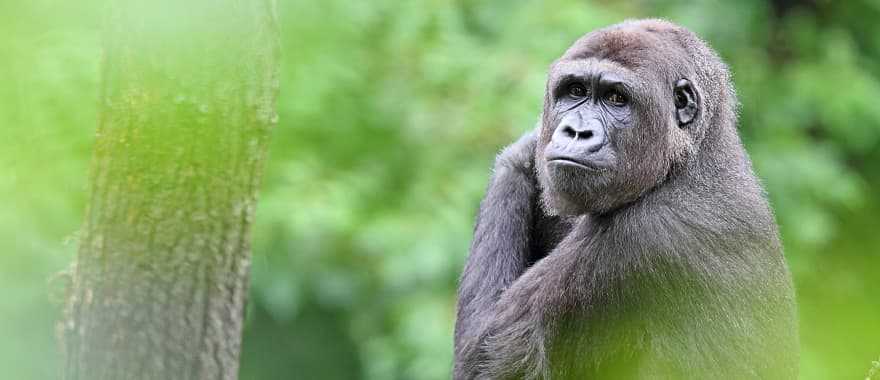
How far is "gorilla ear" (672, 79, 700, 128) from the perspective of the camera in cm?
423

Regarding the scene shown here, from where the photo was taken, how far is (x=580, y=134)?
4.11 m

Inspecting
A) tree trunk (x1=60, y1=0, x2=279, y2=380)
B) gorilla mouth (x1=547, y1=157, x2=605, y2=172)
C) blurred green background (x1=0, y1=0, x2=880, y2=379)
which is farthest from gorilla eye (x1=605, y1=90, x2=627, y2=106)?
blurred green background (x1=0, y1=0, x2=880, y2=379)

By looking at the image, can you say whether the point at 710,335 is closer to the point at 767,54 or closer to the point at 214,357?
the point at 214,357

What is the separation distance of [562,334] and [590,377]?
20 centimetres

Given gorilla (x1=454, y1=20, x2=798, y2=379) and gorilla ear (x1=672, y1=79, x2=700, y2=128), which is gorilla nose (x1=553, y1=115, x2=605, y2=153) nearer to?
gorilla (x1=454, y1=20, x2=798, y2=379)

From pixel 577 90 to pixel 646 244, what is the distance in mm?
667

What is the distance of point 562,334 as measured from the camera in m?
4.11

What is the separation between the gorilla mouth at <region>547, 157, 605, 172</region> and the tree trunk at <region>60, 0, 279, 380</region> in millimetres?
1020

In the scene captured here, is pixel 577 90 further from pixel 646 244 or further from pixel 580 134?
pixel 646 244

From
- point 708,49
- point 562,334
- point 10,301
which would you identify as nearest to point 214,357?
point 562,334

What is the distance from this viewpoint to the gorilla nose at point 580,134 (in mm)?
4074

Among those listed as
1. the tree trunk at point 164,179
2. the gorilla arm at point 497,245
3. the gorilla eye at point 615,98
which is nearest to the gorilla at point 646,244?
the gorilla eye at point 615,98

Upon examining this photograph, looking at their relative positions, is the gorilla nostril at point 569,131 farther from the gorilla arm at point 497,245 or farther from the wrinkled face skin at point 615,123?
the gorilla arm at point 497,245

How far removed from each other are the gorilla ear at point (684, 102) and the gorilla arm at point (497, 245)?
0.77 meters
